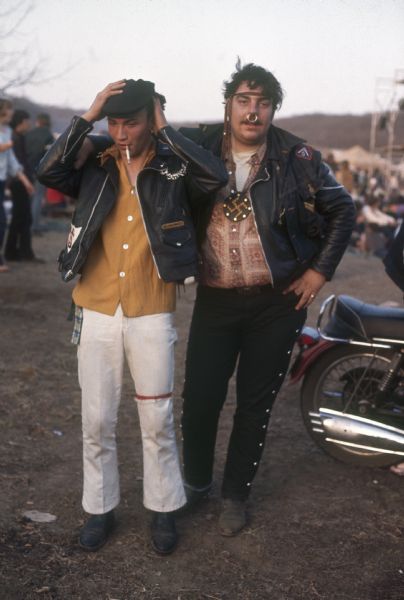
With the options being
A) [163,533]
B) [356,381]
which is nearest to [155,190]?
[163,533]

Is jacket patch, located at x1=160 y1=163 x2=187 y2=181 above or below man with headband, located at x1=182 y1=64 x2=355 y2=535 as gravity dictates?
above

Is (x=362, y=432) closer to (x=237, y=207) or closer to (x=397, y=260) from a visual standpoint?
(x=397, y=260)

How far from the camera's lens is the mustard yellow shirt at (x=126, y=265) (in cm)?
315

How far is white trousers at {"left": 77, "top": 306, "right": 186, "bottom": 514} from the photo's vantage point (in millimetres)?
3184

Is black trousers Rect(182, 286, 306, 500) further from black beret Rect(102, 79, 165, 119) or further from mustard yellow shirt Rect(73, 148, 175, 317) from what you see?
black beret Rect(102, 79, 165, 119)

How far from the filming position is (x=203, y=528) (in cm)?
364

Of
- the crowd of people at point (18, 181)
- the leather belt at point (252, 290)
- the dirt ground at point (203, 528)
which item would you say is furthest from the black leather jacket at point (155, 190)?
the crowd of people at point (18, 181)

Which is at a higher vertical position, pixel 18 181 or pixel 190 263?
pixel 190 263

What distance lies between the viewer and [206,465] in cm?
380

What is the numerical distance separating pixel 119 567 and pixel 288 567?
2.44 feet

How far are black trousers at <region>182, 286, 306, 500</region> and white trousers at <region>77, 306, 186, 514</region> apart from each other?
34cm

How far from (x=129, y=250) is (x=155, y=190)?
27 cm

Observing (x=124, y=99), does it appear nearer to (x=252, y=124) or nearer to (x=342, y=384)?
(x=252, y=124)

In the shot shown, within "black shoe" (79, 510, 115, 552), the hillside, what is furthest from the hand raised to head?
the hillside
